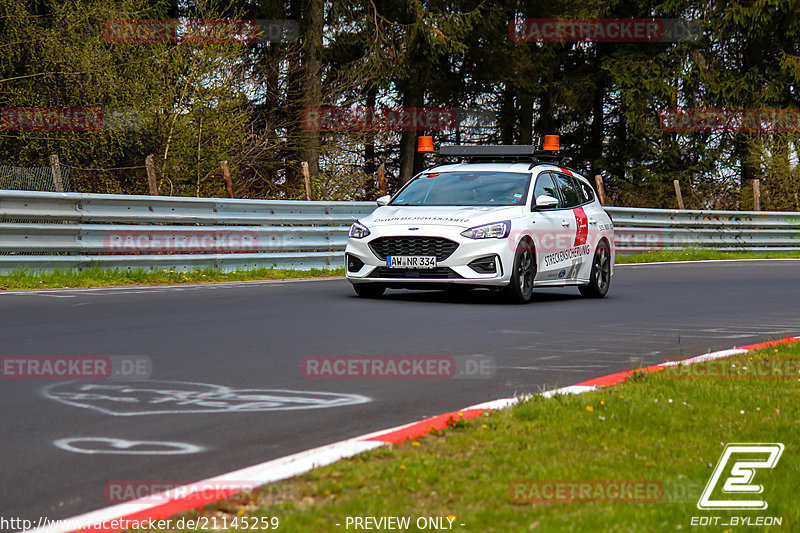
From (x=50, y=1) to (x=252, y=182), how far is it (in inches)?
273

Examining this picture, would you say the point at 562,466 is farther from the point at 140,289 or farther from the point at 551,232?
the point at 140,289

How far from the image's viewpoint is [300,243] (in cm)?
1814

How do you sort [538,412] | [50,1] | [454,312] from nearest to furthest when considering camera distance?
[538,412]
[454,312]
[50,1]

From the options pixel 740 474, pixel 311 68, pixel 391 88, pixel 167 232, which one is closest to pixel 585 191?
pixel 167 232

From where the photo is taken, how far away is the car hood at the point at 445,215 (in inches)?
519

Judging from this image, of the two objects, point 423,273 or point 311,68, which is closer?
point 423,273

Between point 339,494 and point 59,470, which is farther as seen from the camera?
point 59,470

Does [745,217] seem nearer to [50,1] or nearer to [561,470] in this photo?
[50,1]

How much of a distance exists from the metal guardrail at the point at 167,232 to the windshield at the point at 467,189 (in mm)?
3480

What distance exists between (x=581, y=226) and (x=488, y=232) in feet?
7.68

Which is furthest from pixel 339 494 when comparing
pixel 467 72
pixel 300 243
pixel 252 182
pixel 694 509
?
pixel 467 72

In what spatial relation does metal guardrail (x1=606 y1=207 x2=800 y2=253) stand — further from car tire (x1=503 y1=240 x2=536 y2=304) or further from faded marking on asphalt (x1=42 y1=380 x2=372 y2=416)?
faded marking on asphalt (x1=42 y1=380 x2=372 y2=416)

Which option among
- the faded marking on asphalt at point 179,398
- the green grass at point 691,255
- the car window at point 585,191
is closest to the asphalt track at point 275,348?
the faded marking on asphalt at point 179,398

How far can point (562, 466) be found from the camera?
4.89 m
